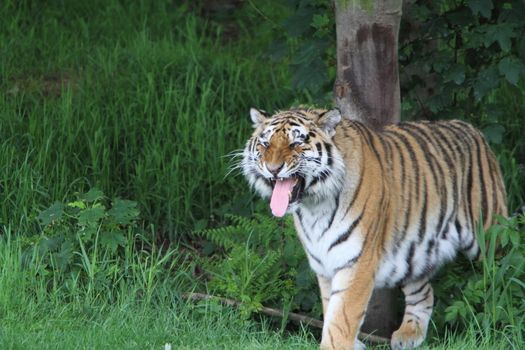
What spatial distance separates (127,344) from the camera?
15.4ft

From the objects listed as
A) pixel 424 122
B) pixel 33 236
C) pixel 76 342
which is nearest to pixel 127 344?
pixel 76 342

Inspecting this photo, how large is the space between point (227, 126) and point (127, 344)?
275 centimetres

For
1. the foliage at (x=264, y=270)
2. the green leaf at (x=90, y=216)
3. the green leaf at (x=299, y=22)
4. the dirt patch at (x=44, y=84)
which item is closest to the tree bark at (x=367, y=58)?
the green leaf at (x=299, y=22)

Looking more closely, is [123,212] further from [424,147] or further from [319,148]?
[424,147]

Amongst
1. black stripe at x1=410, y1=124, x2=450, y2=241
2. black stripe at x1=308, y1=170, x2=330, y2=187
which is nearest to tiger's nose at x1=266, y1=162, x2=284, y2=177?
black stripe at x1=308, y1=170, x2=330, y2=187

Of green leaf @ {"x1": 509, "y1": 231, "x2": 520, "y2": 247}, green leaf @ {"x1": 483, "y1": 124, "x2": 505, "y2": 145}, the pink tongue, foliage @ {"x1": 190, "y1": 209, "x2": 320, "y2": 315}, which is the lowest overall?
foliage @ {"x1": 190, "y1": 209, "x2": 320, "y2": 315}

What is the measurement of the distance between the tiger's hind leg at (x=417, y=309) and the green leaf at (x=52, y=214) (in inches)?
73.9

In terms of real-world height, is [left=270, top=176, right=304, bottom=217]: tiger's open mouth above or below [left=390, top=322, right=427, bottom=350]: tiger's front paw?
above

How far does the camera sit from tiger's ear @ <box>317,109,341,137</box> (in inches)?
189

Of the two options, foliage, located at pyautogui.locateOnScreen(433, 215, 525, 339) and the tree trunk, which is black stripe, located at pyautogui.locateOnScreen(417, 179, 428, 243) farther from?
the tree trunk

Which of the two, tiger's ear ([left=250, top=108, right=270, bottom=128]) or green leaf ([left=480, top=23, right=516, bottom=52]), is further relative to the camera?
green leaf ([left=480, top=23, right=516, bottom=52])

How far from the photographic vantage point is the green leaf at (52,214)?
582 cm

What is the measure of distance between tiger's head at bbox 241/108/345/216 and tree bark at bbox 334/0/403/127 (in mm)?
510

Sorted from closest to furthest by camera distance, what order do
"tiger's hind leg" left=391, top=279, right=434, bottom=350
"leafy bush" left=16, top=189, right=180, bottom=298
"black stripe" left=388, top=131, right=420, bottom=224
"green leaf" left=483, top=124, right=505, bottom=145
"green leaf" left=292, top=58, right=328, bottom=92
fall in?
1. "black stripe" left=388, top=131, right=420, bottom=224
2. "tiger's hind leg" left=391, top=279, right=434, bottom=350
3. "leafy bush" left=16, top=189, right=180, bottom=298
4. "green leaf" left=292, top=58, right=328, bottom=92
5. "green leaf" left=483, top=124, right=505, bottom=145
